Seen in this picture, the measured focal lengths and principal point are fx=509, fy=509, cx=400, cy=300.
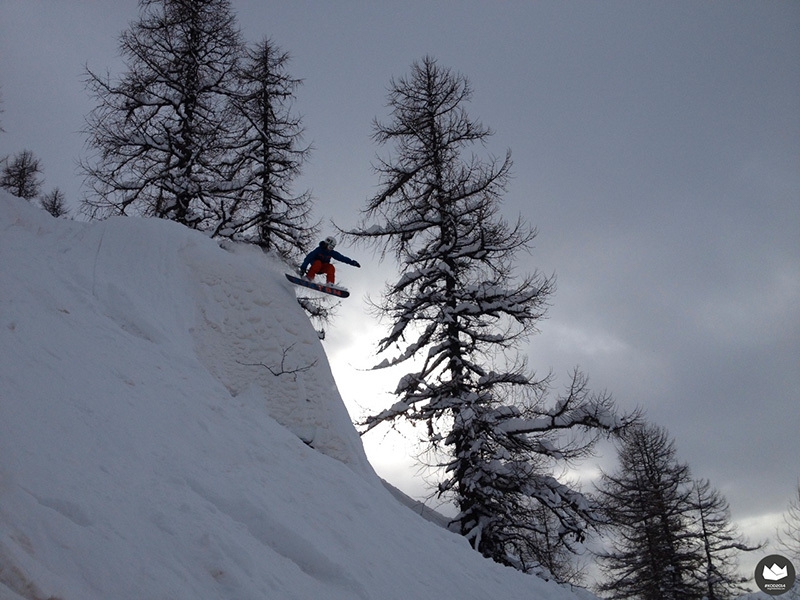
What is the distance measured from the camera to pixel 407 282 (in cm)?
1195

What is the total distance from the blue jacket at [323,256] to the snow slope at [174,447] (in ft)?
6.15

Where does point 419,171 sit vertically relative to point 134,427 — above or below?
above

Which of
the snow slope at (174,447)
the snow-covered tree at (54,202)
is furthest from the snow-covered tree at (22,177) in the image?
the snow slope at (174,447)

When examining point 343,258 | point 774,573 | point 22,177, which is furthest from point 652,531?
point 22,177

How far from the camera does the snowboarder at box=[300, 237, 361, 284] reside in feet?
36.2

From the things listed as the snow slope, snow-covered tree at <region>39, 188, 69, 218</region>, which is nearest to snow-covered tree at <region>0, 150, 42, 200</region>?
snow-covered tree at <region>39, 188, 69, 218</region>

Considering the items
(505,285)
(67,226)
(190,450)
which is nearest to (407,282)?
(505,285)

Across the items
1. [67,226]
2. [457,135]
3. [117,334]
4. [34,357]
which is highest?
[457,135]

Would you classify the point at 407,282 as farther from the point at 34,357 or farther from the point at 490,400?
the point at 34,357

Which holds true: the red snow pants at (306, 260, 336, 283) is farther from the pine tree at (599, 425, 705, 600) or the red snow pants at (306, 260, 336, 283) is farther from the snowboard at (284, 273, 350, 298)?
the pine tree at (599, 425, 705, 600)

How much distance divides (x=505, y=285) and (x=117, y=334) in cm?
809

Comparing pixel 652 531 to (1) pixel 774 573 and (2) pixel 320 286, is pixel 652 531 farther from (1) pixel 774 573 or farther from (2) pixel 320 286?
(2) pixel 320 286

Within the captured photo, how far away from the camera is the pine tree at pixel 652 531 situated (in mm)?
16875

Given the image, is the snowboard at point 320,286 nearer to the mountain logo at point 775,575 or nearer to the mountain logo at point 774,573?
the mountain logo at point 775,575
